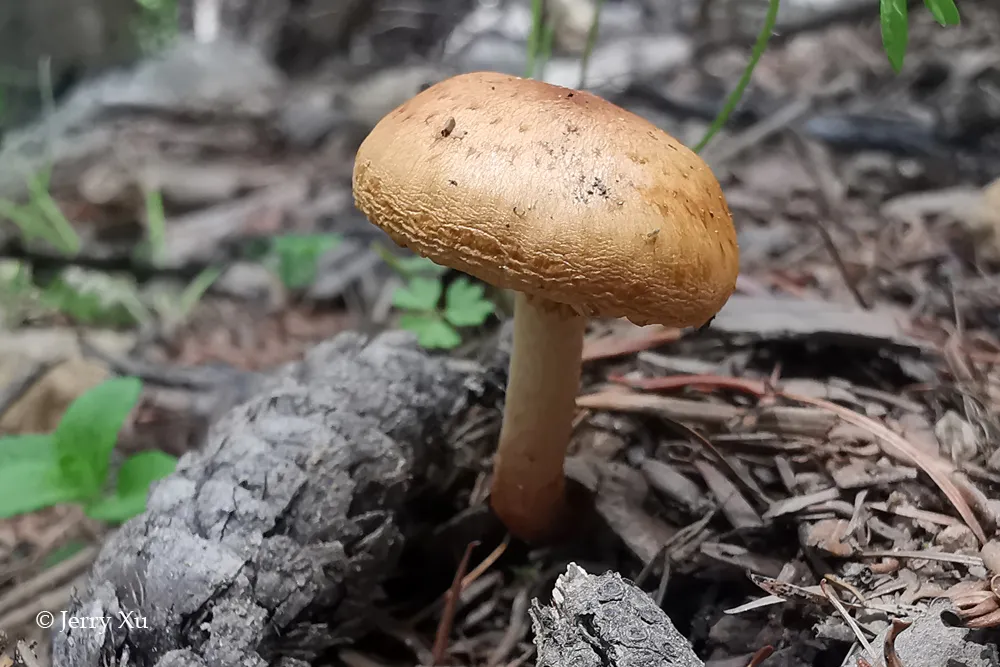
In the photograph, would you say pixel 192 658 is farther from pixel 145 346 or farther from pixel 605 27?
pixel 605 27

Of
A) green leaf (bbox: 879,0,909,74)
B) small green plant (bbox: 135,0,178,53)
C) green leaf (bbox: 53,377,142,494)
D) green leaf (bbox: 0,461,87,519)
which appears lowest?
green leaf (bbox: 0,461,87,519)

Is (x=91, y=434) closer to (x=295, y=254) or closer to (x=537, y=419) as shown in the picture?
(x=537, y=419)

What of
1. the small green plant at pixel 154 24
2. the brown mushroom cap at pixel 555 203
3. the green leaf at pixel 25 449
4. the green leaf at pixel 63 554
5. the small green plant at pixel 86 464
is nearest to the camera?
the brown mushroom cap at pixel 555 203

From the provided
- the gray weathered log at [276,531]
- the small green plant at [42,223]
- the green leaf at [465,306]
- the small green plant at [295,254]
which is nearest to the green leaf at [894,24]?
the green leaf at [465,306]

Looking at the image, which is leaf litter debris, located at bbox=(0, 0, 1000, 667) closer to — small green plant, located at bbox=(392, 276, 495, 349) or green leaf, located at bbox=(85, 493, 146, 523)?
small green plant, located at bbox=(392, 276, 495, 349)

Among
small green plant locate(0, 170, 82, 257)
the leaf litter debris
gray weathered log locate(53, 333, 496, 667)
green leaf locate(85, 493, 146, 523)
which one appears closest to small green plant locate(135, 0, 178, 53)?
the leaf litter debris

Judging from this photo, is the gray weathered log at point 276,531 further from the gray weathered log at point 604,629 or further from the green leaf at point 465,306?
the gray weathered log at point 604,629

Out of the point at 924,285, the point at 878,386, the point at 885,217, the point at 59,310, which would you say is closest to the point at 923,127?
the point at 885,217
